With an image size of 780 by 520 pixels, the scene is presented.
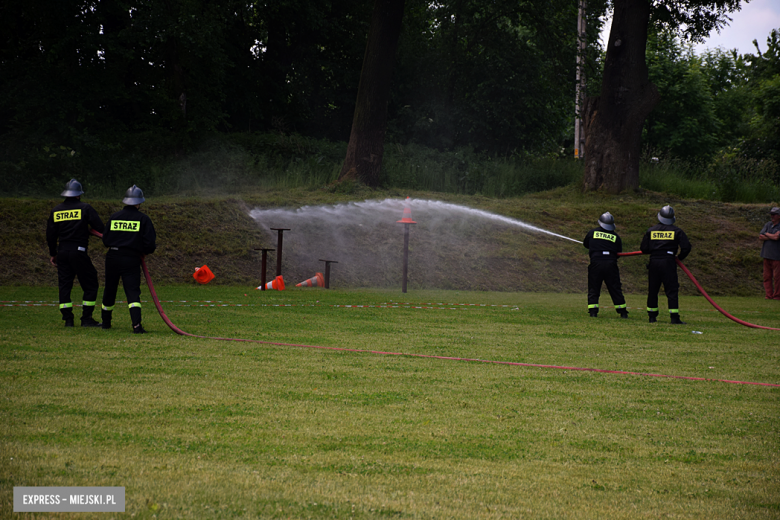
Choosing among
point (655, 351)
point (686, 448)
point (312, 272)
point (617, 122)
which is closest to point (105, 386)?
point (686, 448)

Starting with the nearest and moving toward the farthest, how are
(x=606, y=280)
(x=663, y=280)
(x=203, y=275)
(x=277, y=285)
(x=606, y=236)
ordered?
(x=663, y=280) → (x=606, y=280) → (x=606, y=236) → (x=277, y=285) → (x=203, y=275)

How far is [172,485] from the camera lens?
3564 mm

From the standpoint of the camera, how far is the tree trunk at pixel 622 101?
2389 cm

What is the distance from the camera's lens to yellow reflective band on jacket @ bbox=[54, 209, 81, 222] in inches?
398

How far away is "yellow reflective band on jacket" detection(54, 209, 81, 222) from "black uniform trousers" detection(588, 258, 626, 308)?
28.0 ft

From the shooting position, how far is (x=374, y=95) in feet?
78.3

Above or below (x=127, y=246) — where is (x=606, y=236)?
above

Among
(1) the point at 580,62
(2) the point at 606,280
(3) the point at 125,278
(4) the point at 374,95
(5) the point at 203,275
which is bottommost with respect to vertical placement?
(5) the point at 203,275

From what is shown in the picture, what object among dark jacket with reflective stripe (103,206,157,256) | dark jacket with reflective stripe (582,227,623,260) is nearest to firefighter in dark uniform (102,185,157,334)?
dark jacket with reflective stripe (103,206,157,256)

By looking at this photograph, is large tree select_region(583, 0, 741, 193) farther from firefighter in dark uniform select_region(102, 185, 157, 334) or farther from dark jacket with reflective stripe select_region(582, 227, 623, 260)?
firefighter in dark uniform select_region(102, 185, 157, 334)

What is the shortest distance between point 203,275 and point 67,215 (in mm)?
7201

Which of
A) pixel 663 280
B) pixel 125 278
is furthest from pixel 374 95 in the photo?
pixel 125 278

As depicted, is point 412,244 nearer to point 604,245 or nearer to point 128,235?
point 604,245

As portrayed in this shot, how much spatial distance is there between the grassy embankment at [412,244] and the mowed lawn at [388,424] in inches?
341
